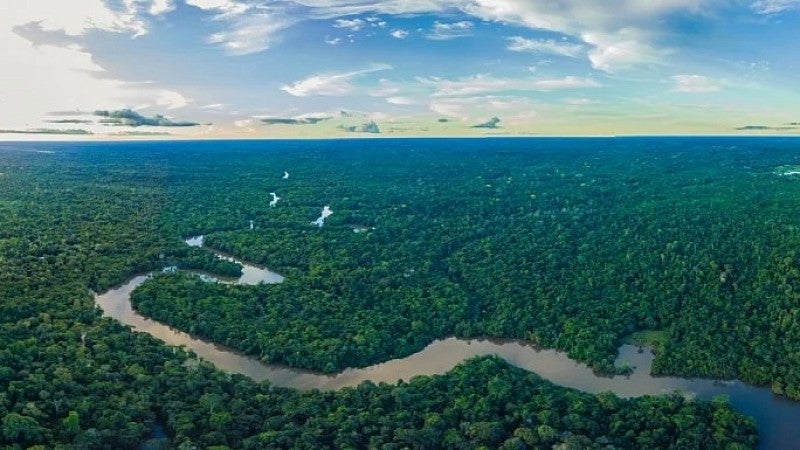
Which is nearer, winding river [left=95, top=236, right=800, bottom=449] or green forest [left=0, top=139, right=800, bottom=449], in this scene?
green forest [left=0, top=139, right=800, bottom=449]

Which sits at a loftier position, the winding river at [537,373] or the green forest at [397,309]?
the green forest at [397,309]

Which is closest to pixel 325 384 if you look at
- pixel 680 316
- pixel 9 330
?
pixel 9 330

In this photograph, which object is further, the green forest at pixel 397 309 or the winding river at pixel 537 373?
the winding river at pixel 537 373

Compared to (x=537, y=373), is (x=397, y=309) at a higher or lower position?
higher

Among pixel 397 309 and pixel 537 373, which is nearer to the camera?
pixel 537 373
